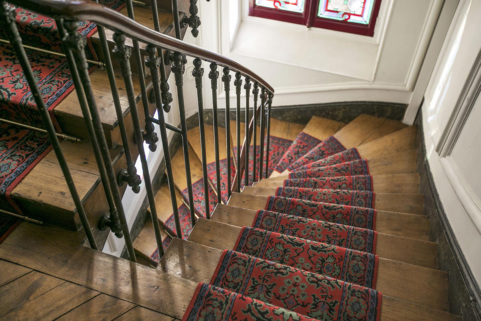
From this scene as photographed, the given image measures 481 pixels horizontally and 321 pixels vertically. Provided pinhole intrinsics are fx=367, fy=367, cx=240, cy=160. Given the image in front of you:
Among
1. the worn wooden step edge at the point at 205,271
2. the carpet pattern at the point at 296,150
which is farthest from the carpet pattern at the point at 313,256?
the carpet pattern at the point at 296,150

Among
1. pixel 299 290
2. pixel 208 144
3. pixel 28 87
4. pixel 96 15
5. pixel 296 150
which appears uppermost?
pixel 96 15

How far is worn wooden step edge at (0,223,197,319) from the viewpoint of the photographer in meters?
1.33

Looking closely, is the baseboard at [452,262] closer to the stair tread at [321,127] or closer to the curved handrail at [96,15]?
the curved handrail at [96,15]

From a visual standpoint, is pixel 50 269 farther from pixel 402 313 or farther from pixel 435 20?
pixel 435 20

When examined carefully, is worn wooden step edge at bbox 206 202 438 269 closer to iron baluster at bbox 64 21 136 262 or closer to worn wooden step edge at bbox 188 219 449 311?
worn wooden step edge at bbox 188 219 449 311

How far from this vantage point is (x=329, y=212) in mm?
2336

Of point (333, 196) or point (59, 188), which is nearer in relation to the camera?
point (59, 188)

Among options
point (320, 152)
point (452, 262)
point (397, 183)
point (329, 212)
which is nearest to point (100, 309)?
point (329, 212)

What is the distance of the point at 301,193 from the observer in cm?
274

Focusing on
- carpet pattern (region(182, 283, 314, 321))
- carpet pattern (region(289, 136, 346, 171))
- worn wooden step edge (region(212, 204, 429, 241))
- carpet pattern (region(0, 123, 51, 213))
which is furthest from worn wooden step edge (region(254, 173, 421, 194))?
carpet pattern (region(0, 123, 51, 213))

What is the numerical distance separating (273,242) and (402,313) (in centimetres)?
66

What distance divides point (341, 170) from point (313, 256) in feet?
5.37

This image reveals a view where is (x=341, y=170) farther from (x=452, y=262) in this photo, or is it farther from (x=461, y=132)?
(x=452, y=262)

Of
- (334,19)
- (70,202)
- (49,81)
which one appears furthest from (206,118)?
(70,202)
